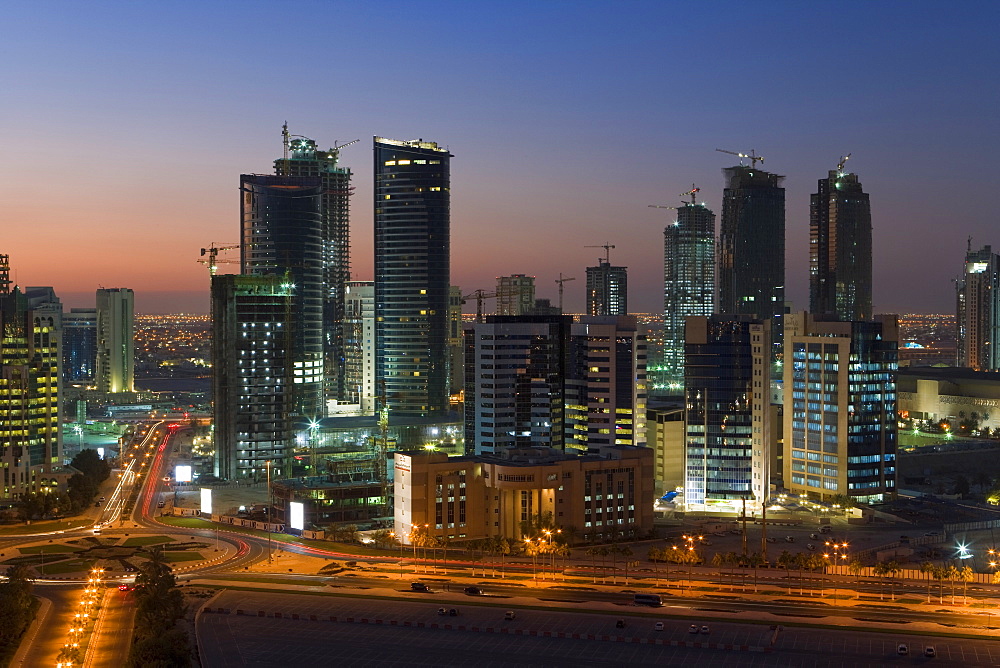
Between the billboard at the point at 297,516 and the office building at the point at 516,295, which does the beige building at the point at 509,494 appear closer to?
the billboard at the point at 297,516

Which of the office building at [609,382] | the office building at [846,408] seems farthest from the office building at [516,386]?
the office building at [846,408]

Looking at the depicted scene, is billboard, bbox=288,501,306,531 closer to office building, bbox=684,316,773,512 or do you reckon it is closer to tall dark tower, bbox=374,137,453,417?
office building, bbox=684,316,773,512

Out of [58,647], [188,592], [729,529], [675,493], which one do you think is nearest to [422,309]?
[675,493]

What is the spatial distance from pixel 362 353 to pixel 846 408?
92984 millimetres

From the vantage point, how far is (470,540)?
83188 millimetres

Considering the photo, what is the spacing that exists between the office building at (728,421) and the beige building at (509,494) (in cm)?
1478

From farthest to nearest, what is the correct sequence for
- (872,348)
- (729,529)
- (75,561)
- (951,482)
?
1. (951,482)
2. (872,348)
3. (729,529)
4. (75,561)

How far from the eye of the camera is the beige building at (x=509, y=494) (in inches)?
3236

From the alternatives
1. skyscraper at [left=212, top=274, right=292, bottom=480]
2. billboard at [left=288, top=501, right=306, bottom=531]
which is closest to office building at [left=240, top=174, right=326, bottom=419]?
skyscraper at [left=212, top=274, right=292, bottom=480]

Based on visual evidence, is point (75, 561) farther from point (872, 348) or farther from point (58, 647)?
point (872, 348)

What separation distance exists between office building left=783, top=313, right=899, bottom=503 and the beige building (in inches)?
913

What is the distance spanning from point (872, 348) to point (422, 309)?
6568 cm

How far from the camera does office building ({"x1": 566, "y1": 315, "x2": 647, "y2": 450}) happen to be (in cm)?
10500

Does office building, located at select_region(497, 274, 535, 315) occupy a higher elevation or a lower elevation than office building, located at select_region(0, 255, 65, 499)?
higher
